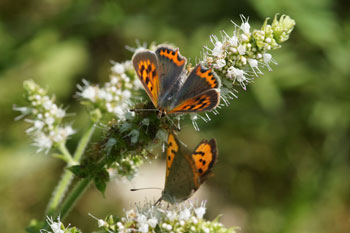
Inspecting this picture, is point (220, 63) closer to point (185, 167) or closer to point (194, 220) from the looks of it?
point (185, 167)

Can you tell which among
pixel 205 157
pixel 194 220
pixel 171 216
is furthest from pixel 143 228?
pixel 205 157

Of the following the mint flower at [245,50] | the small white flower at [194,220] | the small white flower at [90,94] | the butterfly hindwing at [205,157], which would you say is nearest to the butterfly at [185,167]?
the butterfly hindwing at [205,157]

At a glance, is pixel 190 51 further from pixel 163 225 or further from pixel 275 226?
pixel 163 225

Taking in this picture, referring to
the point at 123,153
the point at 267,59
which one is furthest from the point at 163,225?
the point at 267,59

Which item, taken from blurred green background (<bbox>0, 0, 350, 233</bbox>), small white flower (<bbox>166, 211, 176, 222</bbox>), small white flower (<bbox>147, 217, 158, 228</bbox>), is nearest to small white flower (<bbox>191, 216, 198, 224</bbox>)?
small white flower (<bbox>166, 211, 176, 222</bbox>)

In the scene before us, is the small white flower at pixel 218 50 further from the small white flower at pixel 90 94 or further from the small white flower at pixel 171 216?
the small white flower at pixel 90 94
